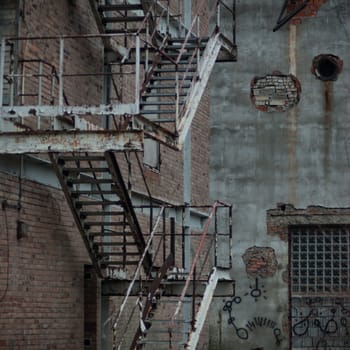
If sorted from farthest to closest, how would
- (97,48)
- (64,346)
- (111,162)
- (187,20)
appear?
1. (187,20)
2. (97,48)
3. (64,346)
4. (111,162)

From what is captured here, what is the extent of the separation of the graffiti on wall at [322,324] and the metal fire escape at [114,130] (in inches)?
352

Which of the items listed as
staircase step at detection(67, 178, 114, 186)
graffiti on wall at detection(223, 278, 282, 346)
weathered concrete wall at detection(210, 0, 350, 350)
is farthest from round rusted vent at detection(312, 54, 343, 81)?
staircase step at detection(67, 178, 114, 186)

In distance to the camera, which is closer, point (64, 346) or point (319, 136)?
point (64, 346)

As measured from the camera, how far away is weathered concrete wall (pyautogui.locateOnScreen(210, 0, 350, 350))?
24.8 meters

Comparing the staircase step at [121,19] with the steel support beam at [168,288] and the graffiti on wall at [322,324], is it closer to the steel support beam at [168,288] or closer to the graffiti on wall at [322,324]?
the steel support beam at [168,288]

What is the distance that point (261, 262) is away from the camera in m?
25.0

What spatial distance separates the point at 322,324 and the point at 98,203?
45.2ft

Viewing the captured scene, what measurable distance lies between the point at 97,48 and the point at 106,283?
12.1 feet

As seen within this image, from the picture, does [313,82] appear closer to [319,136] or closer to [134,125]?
[319,136]

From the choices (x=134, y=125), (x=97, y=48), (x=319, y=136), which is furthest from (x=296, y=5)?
(x=134, y=125)

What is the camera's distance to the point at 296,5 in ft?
84.8

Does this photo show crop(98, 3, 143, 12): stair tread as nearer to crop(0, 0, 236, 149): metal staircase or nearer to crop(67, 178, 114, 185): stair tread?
crop(0, 0, 236, 149): metal staircase

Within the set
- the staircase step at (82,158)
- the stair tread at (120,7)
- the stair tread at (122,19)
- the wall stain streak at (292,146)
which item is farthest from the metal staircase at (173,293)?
the wall stain streak at (292,146)

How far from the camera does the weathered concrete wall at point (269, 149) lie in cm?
2483
